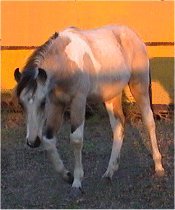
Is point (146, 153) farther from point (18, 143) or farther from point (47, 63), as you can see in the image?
point (47, 63)

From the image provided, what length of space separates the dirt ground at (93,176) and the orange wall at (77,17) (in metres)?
1.84

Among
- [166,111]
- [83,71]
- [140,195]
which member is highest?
[83,71]

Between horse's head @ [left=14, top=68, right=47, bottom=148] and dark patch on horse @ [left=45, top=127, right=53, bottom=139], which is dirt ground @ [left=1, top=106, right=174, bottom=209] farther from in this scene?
horse's head @ [left=14, top=68, right=47, bottom=148]

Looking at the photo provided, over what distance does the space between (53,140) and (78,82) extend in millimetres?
602

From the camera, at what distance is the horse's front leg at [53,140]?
6.09m

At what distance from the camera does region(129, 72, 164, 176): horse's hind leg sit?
7.07 m

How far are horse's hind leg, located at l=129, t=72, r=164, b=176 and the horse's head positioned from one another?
5.51ft

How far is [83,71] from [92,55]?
34 centimetres

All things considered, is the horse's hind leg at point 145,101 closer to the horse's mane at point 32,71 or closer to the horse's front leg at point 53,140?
the horse's front leg at point 53,140

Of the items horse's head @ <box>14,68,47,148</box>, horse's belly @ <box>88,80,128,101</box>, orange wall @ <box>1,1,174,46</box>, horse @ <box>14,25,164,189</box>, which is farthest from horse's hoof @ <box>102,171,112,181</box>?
orange wall @ <box>1,1,174,46</box>

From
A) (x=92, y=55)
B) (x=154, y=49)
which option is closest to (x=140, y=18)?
(x=154, y=49)

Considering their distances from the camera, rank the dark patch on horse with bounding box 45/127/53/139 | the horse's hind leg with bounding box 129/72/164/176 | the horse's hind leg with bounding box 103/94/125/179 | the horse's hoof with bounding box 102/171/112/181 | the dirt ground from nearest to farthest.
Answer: the dirt ground → the dark patch on horse with bounding box 45/127/53/139 → the horse's hoof with bounding box 102/171/112/181 → the horse's hind leg with bounding box 103/94/125/179 → the horse's hind leg with bounding box 129/72/164/176

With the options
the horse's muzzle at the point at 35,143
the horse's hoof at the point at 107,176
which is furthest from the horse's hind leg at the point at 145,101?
the horse's muzzle at the point at 35,143

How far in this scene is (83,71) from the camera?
20.0ft
